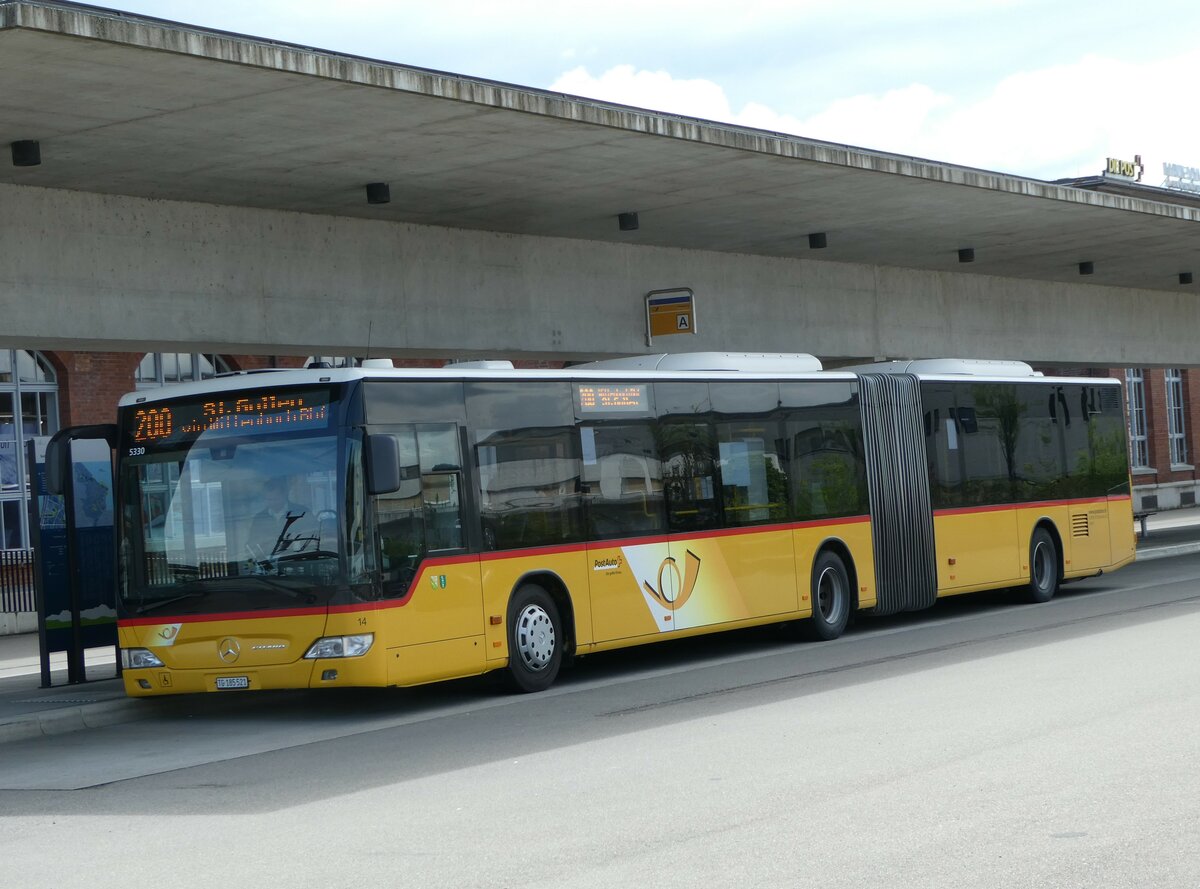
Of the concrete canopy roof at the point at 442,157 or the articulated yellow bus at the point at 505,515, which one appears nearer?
the concrete canopy roof at the point at 442,157

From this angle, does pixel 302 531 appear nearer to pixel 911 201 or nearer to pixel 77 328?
pixel 77 328

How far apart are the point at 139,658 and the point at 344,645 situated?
1964 mm

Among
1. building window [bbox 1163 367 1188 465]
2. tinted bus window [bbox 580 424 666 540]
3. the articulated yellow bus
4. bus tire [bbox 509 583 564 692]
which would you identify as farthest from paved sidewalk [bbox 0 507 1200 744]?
building window [bbox 1163 367 1188 465]

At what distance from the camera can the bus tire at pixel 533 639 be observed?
1385cm

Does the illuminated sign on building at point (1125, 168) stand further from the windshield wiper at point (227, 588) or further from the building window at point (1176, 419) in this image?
the windshield wiper at point (227, 588)

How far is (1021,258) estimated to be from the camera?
26094 millimetres

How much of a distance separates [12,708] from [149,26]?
21.1 feet

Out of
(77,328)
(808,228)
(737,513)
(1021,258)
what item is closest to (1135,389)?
(1021,258)

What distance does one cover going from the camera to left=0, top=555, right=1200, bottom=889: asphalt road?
6.95 metres

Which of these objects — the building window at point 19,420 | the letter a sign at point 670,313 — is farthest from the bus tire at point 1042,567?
the building window at point 19,420

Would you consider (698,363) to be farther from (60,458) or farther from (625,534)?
(60,458)

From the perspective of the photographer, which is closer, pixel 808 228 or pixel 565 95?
pixel 565 95

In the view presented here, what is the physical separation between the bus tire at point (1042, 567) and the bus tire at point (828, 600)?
4.33 metres

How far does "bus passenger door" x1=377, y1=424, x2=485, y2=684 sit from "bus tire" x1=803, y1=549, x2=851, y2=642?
554 centimetres
